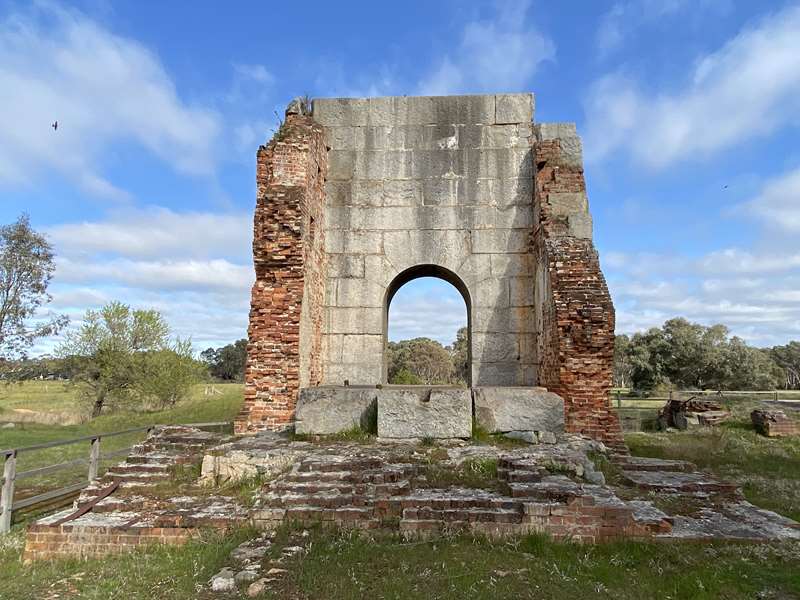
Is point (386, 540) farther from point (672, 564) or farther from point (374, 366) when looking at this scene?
point (374, 366)

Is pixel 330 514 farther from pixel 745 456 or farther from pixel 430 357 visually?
pixel 430 357

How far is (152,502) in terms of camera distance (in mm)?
5574

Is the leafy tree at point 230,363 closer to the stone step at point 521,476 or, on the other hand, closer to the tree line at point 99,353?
the tree line at point 99,353

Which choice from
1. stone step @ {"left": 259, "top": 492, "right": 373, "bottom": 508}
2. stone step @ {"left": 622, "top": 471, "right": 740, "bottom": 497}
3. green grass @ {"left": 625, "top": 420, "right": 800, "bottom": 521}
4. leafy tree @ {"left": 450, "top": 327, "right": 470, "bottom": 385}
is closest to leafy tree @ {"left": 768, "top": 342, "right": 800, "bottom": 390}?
leafy tree @ {"left": 450, "top": 327, "right": 470, "bottom": 385}

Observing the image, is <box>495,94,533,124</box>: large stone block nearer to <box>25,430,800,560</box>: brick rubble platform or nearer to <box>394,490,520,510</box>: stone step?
<box>25,430,800,560</box>: brick rubble platform

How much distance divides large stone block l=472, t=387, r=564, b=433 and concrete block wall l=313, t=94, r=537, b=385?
1.84 metres

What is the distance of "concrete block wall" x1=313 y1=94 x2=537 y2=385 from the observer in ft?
30.1

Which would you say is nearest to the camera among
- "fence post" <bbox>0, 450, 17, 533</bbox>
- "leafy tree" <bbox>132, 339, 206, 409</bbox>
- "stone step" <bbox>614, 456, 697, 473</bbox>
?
"fence post" <bbox>0, 450, 17, 533</bbox>

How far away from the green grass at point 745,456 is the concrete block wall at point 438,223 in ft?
12.7

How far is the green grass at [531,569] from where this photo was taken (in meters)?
3.71

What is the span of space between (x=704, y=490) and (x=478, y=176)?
6.08 meters

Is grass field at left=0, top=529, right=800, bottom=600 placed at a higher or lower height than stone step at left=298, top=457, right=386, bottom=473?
lower

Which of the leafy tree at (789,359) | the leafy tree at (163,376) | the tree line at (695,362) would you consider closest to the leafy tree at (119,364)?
the leafy tree at (163,376)

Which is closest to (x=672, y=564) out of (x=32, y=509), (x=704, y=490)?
(x=704, y=490)
